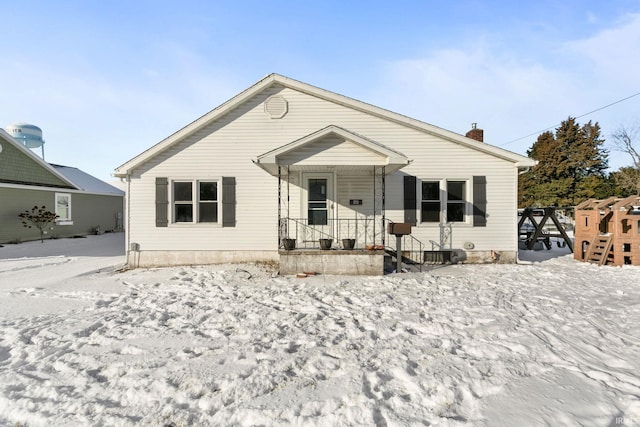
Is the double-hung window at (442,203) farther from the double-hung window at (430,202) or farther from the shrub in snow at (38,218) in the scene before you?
the shrub in snow at (38,218)

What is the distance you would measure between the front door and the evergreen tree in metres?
31.4

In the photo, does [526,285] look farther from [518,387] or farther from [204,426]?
[204,426]

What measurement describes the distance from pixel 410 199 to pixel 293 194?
3.56 metres

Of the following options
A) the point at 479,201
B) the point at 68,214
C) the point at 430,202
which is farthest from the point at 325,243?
the point at 68,214

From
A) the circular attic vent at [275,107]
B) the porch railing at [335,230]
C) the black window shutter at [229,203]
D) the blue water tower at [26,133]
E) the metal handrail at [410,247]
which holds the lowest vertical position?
the metal handrail at [410,247]

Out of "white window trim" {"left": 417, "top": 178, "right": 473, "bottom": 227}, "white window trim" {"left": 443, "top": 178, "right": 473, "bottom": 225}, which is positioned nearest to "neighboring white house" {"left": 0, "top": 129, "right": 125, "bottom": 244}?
"white window trim" {"left": 417, "top": 178, "right": 473, "bottom": 227}

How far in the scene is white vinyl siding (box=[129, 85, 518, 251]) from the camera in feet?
29.7

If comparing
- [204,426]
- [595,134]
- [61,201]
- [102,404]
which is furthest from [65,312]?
[595,134]

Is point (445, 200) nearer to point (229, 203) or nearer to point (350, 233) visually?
point (350, 233)

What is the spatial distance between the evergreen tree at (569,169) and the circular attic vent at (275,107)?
1279 inches

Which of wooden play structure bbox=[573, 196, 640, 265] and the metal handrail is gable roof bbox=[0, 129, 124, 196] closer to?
the metal handrail

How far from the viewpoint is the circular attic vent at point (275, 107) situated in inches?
361

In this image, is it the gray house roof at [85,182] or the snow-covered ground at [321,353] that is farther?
the gray house roof at [85,182]

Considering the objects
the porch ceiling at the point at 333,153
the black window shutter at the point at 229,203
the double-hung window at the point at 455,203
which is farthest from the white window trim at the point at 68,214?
the double-hung window at the point at 455,203
